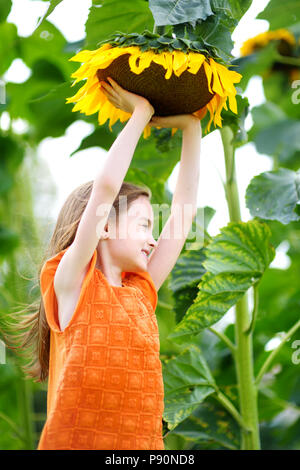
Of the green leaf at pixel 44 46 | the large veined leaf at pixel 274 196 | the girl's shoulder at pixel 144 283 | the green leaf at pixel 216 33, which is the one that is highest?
the green leaf at pixel 44 46

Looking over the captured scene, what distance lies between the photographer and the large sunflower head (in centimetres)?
70

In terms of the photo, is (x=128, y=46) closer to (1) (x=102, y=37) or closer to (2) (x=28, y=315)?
(1) (x=102, y=37)

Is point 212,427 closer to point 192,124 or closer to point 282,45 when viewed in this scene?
point 192,124

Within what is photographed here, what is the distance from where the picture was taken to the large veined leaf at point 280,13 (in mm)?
995

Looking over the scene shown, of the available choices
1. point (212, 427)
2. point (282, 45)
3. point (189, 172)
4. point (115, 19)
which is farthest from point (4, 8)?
point (212, 427)

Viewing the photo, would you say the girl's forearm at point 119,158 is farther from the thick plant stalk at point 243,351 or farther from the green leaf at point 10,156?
the green leaf at point 10,156

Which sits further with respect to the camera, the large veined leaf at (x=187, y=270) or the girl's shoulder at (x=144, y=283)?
the large veined leaf at (x=187, y=270)

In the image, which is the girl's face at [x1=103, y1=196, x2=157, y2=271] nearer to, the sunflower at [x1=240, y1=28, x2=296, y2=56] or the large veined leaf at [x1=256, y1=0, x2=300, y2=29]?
the large veined leaf at [x1=256, y1=0, x2=300, y2=29]

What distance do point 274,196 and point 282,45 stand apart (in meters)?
0.52

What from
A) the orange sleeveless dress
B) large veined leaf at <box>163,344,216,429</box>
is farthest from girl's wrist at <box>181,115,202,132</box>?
large veined leaf at <box>163,344,216,429</box>

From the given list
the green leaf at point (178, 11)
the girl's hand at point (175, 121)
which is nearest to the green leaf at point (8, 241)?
the girl's hand at point (175, 121)

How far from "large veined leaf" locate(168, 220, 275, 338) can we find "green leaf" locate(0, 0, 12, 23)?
49cm

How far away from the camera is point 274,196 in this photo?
103 cm

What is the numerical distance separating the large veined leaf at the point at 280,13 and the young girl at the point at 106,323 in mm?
294
